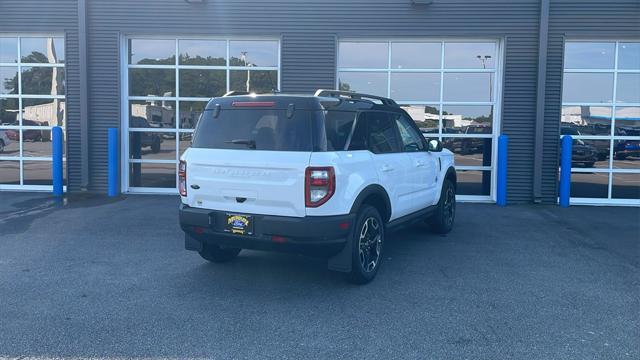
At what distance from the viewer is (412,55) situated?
11.9 meters

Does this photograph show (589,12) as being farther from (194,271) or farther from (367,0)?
(194,271)

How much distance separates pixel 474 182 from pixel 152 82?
6.92 metres

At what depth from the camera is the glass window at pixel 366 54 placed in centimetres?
1195

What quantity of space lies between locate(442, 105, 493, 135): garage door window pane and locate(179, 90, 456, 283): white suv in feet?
19.4

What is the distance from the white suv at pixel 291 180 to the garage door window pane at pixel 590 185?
6894 mm

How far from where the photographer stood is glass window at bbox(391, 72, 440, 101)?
11914 millimetres

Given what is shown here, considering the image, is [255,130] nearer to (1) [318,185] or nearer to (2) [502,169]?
(1) [318,185]

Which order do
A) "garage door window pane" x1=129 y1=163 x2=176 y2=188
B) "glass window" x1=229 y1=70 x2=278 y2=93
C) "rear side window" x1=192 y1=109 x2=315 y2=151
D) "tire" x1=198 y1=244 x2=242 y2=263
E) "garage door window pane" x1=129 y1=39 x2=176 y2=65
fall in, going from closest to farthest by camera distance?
"rear side window" x1=192 y1=109 x2=315 y2=151, "tire" x1=198 y1=244 x2=242 y2=263, "glass window" x1=229 y1=70 x2=278 y2=93, "garage door window pane" x1=129 y1=39 x2=176 y2=65, "garage door window pane" x1=129 y1=163 x2=176 y2=188

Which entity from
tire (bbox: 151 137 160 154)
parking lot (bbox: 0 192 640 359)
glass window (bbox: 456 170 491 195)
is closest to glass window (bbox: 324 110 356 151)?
parking lot (bbox: 0 192 640 359)

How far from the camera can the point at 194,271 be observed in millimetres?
6398

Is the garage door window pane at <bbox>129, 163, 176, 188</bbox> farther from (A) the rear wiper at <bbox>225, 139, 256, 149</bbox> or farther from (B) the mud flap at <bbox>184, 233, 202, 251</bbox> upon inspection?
(A) the rear wiper at <bbox>225, 139, 256, 149</bbox>

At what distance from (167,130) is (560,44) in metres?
8.01

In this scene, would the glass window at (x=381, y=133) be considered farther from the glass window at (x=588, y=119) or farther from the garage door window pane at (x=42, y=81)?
the garage door window pane at (x=42, y=81)

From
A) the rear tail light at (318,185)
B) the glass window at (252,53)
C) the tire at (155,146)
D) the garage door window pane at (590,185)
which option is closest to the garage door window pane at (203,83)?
the glass window at (252,53)
